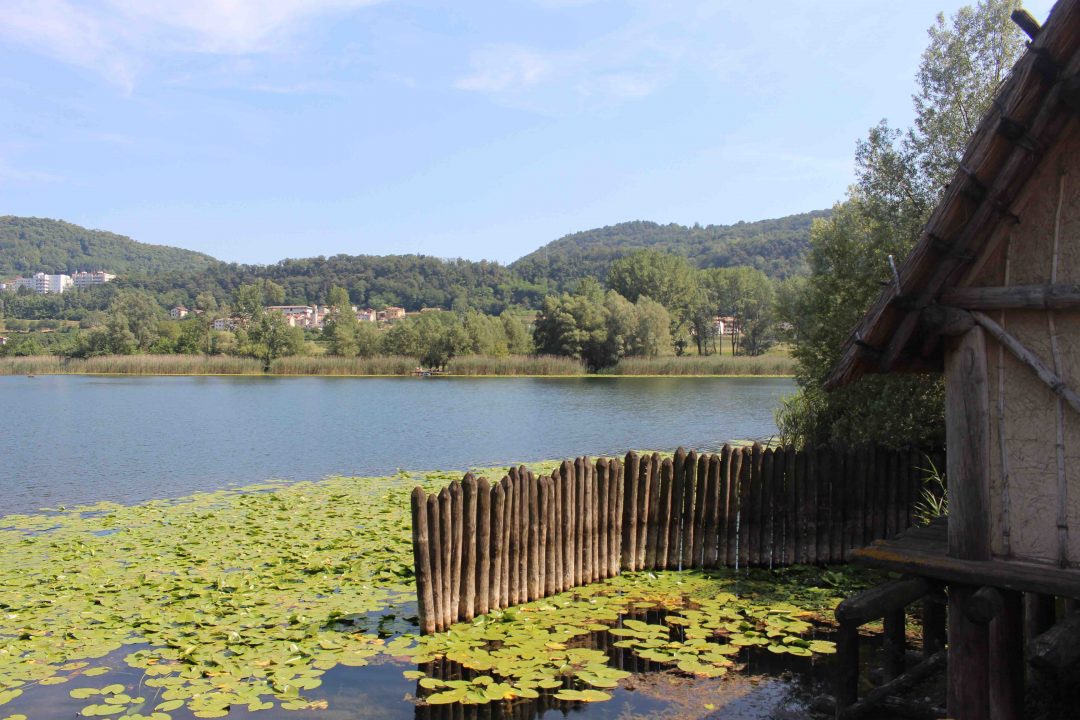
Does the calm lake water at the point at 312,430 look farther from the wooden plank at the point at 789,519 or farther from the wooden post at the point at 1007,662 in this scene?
the wooden post at the point at 1007,662

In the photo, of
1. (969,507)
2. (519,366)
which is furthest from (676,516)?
(519,366)

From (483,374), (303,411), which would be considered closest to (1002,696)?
(303,411)

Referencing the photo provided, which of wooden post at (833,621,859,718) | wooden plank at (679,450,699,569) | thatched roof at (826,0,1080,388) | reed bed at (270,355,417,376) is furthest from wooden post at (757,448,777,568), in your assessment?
reed bed at (270,355,417,376)

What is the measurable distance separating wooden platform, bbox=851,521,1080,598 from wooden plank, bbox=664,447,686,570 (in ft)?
17.4

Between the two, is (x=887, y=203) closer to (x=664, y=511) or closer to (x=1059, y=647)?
(x=664, y=511)

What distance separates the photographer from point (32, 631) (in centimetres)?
956

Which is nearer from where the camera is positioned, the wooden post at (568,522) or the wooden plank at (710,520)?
the wooden post at (568,522)

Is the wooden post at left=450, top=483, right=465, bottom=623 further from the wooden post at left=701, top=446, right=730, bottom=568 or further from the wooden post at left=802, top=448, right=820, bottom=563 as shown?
the wooden post at left=802, top=448, right=820, bottom=563

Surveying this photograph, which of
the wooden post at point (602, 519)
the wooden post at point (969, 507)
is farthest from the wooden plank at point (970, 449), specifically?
the wooden post at point (602, 519)

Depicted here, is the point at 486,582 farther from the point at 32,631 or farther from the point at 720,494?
the point at 32,631

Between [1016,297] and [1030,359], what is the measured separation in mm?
410

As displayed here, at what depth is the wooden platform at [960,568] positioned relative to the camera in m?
5.30

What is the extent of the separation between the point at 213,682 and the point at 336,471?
17.4 metres

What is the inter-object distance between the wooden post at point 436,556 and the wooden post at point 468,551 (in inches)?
13.4
